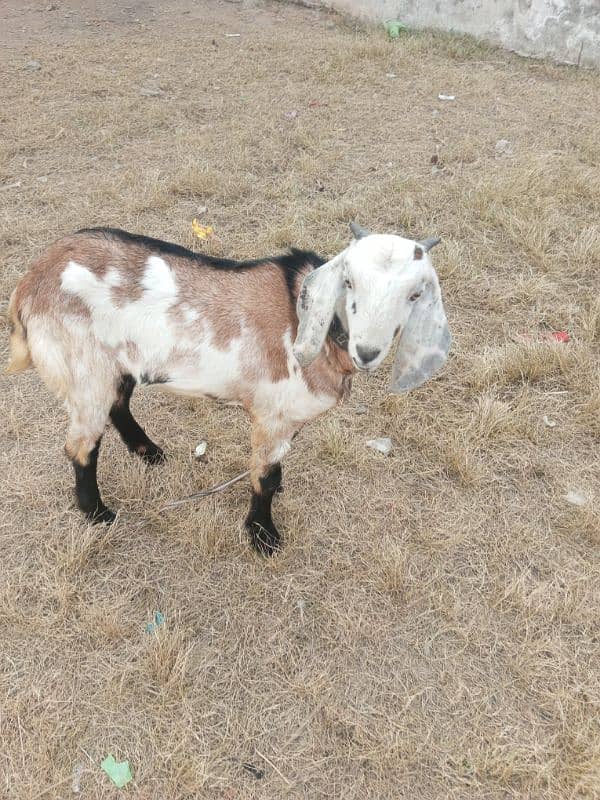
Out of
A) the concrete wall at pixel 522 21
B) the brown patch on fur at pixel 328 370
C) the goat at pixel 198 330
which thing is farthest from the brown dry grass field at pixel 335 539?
the concrete wall at pixel 522 21

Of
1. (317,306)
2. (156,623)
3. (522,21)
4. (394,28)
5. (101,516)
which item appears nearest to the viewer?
(317,306)

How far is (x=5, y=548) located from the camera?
2598 mm

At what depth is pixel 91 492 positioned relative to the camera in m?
2.57

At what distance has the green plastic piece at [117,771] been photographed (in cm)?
195

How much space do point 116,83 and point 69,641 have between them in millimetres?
5910

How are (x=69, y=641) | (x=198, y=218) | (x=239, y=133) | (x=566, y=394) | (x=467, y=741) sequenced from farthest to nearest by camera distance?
(x=239, y=133) → (x=198, y=218) → (x=566, y=394) → (x=69, y=641) → (x=467, y=741)

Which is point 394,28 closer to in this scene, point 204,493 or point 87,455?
point 204,493

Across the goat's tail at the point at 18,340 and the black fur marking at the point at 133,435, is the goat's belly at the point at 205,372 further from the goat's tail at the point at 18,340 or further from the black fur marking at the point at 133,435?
the goat's tail at the point at 18,340

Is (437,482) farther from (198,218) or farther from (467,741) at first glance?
(198,218)

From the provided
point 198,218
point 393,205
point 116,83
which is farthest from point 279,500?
point 116,83

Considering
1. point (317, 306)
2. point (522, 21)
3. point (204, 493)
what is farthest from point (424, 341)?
point (522, 21)

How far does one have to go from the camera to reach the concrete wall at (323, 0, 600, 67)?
7012 mm

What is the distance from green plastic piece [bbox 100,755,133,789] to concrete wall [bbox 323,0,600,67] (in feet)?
27.2

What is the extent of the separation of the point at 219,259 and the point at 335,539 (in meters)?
1.31
